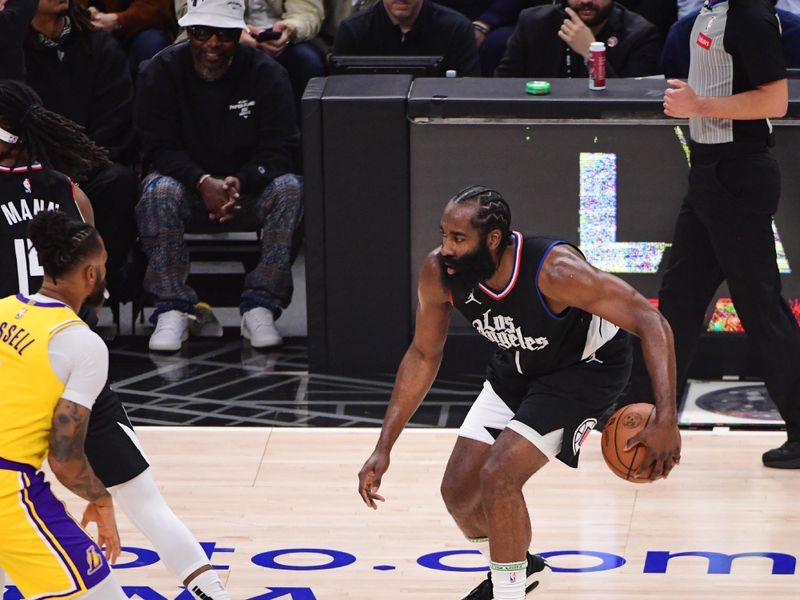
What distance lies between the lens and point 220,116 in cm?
766

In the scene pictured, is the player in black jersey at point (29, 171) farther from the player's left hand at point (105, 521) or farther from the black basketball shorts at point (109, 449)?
the player's left hand at point (105, 521)

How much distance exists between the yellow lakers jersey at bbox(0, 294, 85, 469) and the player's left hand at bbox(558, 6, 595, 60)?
452 centimetres

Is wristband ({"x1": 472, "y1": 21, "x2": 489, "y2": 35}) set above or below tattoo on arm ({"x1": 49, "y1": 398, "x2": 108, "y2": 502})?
above

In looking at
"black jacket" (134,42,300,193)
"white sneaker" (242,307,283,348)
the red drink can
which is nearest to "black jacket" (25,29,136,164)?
"black jacket" (134,42,300,193)

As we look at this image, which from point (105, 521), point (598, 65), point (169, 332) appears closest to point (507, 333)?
point (105, 521)

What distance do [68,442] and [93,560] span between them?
30 centimetres

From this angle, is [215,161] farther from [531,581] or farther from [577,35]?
[531,581]

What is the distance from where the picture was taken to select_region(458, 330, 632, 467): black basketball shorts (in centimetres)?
441

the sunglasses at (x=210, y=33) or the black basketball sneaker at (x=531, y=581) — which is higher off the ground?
the sunglasses at (x=210, y=33)

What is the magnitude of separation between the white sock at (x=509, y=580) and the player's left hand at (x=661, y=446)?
1.72 feet

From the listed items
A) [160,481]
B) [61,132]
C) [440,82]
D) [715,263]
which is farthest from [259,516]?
[440,82]

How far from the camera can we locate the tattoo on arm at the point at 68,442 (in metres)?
3.72

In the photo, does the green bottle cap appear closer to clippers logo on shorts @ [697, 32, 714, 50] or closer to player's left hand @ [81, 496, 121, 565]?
clippers logo on shorts @ [697, 32, 714, 50]

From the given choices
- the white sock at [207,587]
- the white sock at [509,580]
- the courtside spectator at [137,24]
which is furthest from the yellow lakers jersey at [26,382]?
the courtside spectator at [137,24]
